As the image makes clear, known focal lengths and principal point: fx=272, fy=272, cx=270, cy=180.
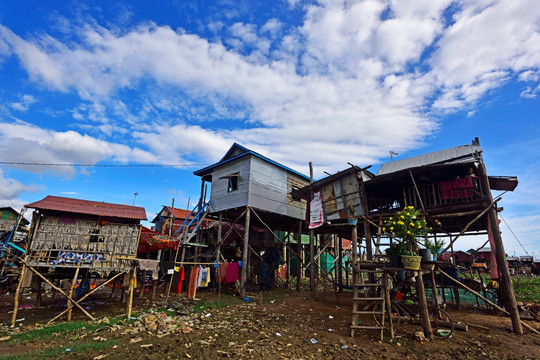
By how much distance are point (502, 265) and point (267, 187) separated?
11.7 meters

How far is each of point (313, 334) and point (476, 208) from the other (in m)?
7.58

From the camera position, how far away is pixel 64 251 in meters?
9.89

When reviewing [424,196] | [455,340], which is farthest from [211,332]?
[424,196]

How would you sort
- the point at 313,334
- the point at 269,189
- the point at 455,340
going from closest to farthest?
1. the point at 455,340
2. the point at 313,334
3. the point at 269,189

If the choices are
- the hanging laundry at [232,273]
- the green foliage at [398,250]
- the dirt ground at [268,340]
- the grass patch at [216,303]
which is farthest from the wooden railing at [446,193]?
the hanging laundry at [232,273]

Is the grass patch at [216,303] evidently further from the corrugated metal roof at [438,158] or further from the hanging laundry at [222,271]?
the corrugated metal roof at [438,158]

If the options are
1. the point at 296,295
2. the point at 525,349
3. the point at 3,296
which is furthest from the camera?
the point at 296,295

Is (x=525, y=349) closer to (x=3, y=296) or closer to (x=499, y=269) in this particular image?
A: (x=499, y=269)

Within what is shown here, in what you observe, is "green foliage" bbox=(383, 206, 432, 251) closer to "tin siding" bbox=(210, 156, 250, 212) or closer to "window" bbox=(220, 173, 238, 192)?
"tin siding" bbox=(210, 156, 250, 212)

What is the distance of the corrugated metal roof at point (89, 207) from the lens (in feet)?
40.0

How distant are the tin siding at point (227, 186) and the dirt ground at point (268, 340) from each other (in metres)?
6.91

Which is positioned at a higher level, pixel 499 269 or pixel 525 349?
pixel 499 269

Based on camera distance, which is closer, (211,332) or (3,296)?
(211,332)

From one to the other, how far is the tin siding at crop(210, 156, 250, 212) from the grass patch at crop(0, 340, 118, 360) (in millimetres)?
9799
